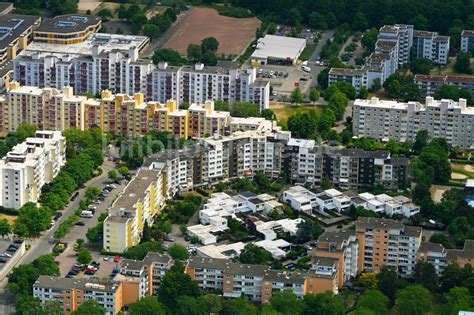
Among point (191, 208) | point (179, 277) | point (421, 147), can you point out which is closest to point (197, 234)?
point (191, 208)

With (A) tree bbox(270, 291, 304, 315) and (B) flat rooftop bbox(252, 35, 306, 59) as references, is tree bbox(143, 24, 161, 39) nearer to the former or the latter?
(B) flat rooftop bbox(252, 35, 306, 59)

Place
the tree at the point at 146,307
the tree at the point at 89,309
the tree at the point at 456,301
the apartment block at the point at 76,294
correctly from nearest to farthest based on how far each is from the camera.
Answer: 1. the tree at the point at 89,309
2. the tree at the point at 146,307
3. the tree at the point at 456,301
4. the apartment block at the point at 76,294

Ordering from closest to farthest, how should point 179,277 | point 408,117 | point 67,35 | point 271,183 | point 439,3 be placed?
point 179,277 < point 271,183 < point 408,117 < point 67,35 < point 439,3

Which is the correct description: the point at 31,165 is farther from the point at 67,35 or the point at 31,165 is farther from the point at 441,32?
the point at 441,32

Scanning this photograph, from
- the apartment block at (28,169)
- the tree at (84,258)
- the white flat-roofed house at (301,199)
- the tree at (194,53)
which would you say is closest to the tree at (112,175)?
the apartment block at (28,169)

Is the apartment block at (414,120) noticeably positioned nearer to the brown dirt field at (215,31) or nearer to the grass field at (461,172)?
the grass field at (461,172)

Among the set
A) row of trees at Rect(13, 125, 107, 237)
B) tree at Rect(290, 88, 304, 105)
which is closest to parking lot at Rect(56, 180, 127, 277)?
row of trees at Rect(13, 125, 107, 237)
